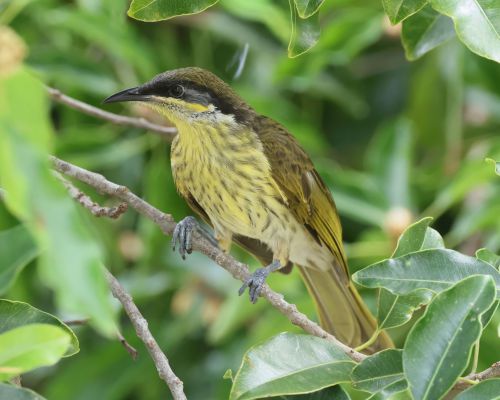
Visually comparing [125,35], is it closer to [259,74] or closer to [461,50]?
[259,74]

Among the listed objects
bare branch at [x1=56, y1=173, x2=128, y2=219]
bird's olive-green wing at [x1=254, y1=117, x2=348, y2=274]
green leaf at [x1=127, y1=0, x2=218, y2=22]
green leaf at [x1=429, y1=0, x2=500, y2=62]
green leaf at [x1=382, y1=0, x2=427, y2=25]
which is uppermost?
green leaf at [x1=429, y1=0, x2=500, y2=62]

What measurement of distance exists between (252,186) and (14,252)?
1.18 metres

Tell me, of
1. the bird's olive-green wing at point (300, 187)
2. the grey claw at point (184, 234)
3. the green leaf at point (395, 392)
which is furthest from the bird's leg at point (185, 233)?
the green leaf at point (395, 392)

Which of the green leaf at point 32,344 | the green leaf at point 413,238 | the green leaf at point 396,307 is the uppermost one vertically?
the green leaf at point 413,238

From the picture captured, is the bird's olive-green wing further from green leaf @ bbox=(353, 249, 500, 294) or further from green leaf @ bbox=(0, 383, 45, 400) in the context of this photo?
green leaf @ bbox=(0, 383, 45, 400)

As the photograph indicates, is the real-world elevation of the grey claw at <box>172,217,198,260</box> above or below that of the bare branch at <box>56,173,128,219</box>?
below

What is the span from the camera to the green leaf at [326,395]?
216 cm

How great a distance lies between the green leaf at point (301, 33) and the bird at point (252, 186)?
2.88 feet

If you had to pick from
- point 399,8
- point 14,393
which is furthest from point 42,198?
point 399,8

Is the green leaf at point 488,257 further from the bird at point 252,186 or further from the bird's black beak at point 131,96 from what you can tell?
the bird's black beak at point 131,96

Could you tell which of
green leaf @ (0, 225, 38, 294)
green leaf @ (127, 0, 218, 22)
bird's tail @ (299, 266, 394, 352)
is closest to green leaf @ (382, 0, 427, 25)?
green leaf @ (127, 0, 218, 22)

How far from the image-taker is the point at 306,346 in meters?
2.19

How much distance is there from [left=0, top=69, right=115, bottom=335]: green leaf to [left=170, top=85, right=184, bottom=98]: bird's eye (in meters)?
1.81

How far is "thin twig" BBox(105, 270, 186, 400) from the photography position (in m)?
2.12
